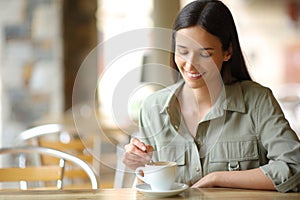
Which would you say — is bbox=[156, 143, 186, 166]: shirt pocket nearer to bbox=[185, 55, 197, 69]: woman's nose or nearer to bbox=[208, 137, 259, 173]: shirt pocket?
bbox=[208, 137, 259, 173]: shirt pocket

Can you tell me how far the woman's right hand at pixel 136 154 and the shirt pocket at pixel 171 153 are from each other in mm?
73

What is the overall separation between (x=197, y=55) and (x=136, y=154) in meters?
0.33

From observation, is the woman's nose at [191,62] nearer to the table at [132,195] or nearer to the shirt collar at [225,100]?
the shirt collar at [225,100]

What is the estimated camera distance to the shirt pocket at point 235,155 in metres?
1.56

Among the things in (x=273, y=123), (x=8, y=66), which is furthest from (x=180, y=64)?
(x=8, y=66)

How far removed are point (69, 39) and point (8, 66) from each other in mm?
616

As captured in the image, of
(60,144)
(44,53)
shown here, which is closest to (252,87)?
(60,144)

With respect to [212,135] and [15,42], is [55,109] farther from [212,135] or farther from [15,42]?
[212,135]

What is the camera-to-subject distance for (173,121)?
1.58 metres

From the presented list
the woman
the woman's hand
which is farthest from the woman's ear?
the woman's hand

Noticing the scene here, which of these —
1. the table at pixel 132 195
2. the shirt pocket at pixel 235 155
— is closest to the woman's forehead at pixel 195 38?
the shirt pocket at pixel 235 155

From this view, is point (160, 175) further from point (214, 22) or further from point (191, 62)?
point (214, 22)

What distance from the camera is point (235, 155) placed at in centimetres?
157

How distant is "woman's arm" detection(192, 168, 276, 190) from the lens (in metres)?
1.45
